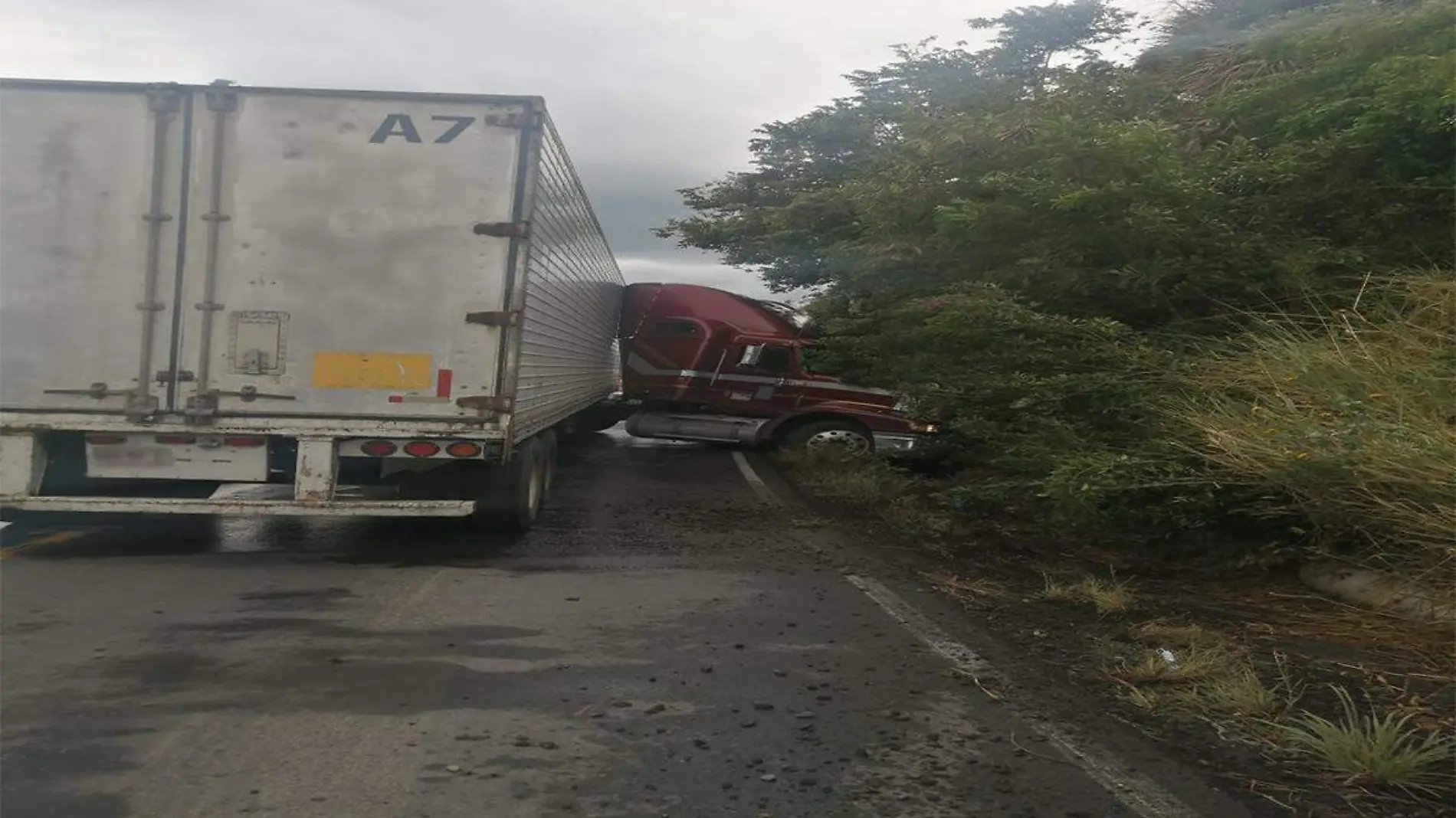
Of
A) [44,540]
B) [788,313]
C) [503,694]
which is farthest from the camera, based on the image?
[788,313]

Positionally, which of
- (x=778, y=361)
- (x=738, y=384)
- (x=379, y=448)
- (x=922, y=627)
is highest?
(x=778, y=361)

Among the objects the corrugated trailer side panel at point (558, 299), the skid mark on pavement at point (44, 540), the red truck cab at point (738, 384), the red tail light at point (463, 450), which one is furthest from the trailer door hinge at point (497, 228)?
the red truck cab at point (738, 384)

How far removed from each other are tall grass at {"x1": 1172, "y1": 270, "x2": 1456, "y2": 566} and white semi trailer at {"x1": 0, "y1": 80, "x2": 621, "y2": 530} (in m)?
4.51

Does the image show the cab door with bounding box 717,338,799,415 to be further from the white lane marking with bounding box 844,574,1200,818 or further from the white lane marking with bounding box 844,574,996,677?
the white lane marking with bounding box 844,574,1200,818

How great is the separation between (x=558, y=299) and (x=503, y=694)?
597cm

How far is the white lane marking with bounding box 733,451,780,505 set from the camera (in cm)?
1237

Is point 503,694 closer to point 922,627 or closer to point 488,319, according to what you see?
point 922,627

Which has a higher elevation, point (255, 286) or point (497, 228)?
point (497, 228)

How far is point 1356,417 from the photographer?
5973mm

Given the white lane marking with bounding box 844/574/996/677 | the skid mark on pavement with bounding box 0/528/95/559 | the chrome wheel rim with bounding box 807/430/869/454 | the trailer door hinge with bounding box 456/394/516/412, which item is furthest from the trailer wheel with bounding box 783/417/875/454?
the skid mark on pavement with bounding box 0/528/95/559

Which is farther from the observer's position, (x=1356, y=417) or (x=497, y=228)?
(x=497, y=228)

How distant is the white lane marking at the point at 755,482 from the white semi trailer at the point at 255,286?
4.75m

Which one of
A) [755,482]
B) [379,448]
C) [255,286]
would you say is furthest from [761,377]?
[255,286]

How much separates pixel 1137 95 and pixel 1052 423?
13.7 feet
